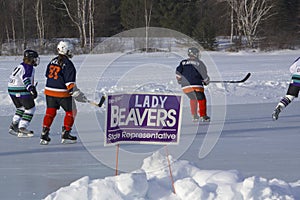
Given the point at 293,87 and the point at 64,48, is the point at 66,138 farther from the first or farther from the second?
the point at 293,87

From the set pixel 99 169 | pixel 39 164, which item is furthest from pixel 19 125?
pixel 99 169

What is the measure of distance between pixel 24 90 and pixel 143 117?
3.30m

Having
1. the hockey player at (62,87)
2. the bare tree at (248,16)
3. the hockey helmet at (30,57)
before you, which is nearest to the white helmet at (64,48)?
the hockey player at (62,87)

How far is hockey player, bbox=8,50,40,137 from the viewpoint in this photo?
632cm

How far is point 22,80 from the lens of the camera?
20.9 feet

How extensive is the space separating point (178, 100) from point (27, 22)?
33.1m

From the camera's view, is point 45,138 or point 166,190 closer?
point 166,190

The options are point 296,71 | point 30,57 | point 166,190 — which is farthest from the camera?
point 296,71

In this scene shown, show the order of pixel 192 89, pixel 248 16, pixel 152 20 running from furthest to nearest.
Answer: pixel 152 20, pixel 248 16, pixel 192 89

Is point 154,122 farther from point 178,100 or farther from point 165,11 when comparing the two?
point 165,11

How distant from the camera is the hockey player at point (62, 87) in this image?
584 centimetres

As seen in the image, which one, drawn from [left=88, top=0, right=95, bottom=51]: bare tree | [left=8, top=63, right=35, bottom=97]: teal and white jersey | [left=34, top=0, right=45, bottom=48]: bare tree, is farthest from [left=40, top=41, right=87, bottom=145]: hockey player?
[left=34, top=0, right=45, bottom=48]: bare tree

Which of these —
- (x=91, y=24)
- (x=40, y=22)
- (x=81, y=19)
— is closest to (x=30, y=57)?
(x=91, y=24)

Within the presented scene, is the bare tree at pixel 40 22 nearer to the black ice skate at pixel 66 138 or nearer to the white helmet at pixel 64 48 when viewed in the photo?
the black ice skate at pixel 66 138
